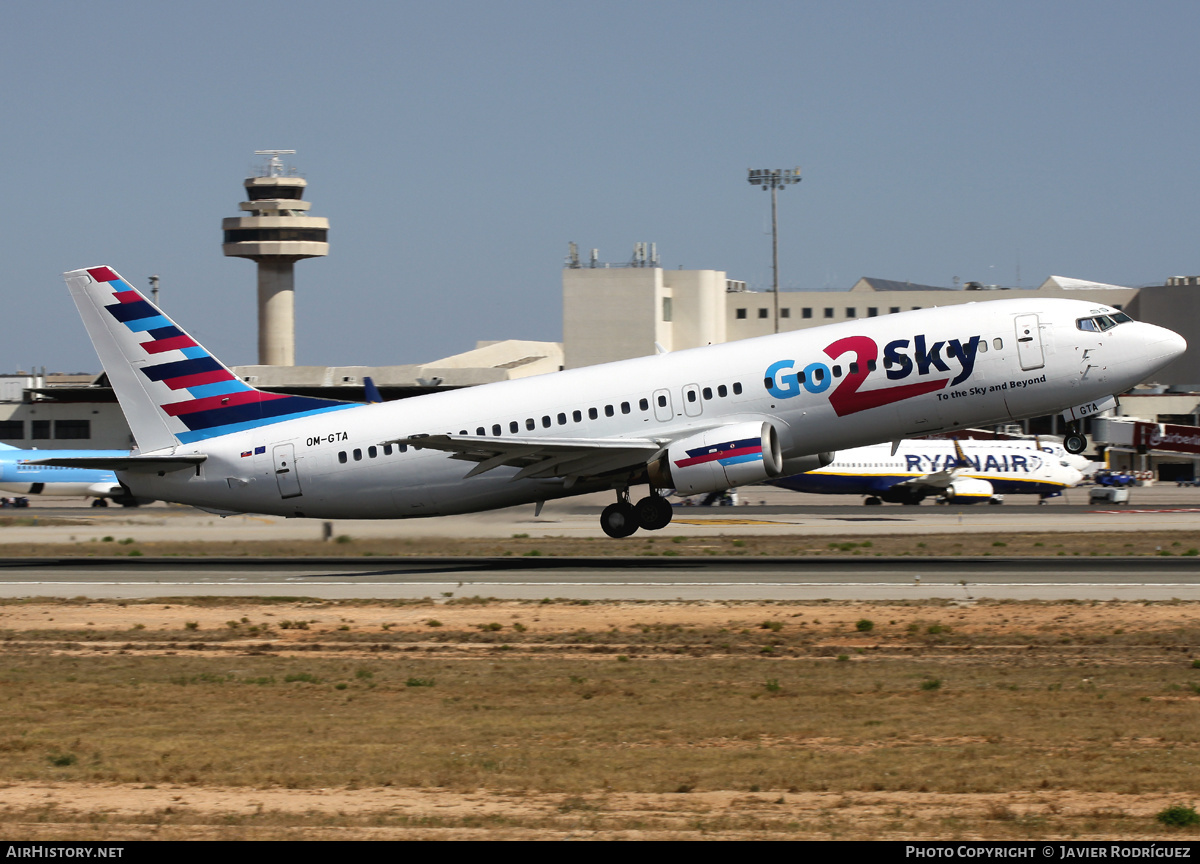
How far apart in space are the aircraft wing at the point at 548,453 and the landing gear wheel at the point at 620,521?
1966mm

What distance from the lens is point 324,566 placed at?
3588 cm

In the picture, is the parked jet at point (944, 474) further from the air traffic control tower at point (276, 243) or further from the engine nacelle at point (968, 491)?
the air traffic control tower at point (276, 243)

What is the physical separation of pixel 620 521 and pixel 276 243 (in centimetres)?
11494

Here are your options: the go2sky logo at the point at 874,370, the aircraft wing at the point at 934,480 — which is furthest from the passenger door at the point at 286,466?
the aircraft wing at the point at 934,480

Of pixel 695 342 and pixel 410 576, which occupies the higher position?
pixel 695 342

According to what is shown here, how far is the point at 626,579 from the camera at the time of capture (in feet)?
101

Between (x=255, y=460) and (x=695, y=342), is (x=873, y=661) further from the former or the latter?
(x=695, y=342)

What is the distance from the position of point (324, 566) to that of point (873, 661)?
2025 cm

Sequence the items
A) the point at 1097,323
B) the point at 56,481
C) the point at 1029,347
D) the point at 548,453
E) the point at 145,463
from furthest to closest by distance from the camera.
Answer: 1. the point at 56,481
2. the point at 145,463
3. the point at 548,453
4. the point at 1097,323
5. the point at 1029,347

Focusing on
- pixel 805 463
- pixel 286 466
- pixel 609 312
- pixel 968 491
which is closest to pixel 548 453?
pixel 805 463

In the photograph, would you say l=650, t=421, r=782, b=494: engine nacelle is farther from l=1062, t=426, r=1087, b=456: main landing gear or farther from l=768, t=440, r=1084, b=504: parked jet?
l=768, t=440, r=1084, b=504: parked jet

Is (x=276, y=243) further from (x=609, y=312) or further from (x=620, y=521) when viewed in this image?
(x=620, y=521)

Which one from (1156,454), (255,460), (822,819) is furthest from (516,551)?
(1156,454)
